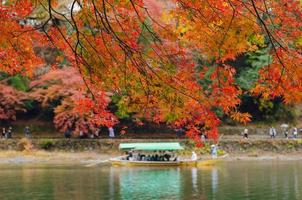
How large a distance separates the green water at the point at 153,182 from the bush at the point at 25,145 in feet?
12.9

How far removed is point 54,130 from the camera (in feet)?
133

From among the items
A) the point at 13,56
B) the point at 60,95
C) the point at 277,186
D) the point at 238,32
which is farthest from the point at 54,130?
the point at 238,32

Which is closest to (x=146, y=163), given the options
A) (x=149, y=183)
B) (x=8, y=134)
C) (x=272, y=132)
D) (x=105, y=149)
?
(x=105, y=149)

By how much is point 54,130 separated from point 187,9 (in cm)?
3495

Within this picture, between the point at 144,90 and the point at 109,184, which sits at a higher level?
the point at 144,90

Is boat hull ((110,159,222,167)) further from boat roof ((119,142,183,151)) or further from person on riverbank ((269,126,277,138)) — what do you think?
person on riverbank ((269,126,277,138))

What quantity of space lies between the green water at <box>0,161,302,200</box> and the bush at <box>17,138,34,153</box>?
393 cm

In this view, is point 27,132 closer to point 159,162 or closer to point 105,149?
point 105,149

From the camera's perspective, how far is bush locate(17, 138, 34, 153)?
120 feet

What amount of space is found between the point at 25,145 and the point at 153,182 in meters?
14.3

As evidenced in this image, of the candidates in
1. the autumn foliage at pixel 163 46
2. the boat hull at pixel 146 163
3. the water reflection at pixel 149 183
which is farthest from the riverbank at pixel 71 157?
the autumn foliage at pixel 163 46

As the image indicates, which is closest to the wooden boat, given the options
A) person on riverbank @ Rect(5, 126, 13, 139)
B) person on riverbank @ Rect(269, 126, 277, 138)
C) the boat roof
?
the boat roof

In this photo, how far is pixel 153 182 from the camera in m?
24.9

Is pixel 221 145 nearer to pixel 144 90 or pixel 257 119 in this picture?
pixel 257 119
